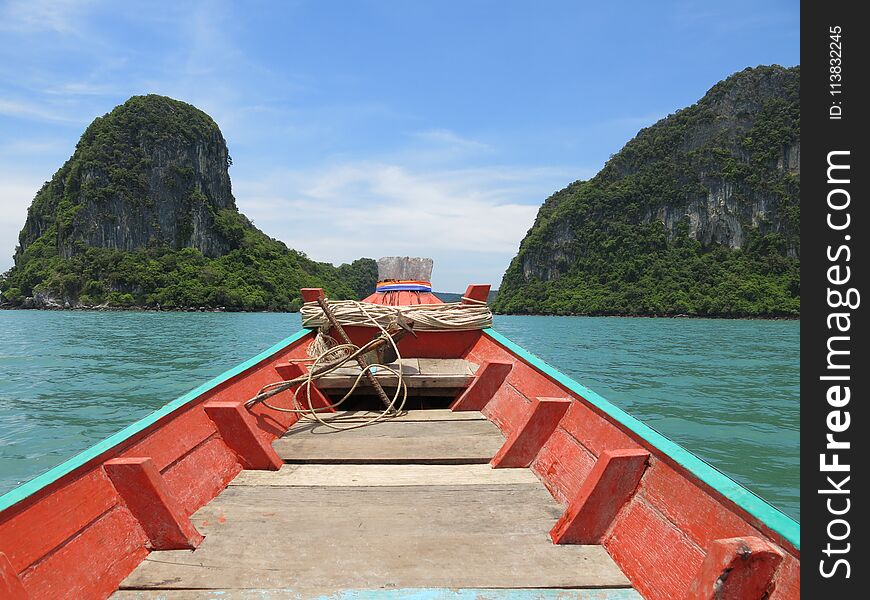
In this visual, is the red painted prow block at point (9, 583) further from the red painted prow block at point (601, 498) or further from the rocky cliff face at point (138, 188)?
the rocky cliff face at point (138, 188)

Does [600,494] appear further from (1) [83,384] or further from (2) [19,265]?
(2) [19,265]

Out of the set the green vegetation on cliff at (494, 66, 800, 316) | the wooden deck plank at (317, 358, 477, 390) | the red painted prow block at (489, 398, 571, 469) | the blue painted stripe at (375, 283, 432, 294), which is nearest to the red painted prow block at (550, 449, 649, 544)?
the red painted prow block at (489, 398, 571, 469)

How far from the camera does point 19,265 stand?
7800 centimetres

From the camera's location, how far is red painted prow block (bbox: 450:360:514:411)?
3141 millimetres

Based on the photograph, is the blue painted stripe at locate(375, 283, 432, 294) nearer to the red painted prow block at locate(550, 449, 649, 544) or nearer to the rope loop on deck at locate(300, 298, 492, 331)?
the rope loop on deck at locate(300, 298, 492, 331)

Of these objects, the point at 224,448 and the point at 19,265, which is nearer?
the point at 224,448

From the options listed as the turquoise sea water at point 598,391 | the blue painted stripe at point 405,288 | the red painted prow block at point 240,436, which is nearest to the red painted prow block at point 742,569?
the red painted prow block at point 240,436

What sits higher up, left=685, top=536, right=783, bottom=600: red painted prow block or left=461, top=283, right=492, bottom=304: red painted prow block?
left=461, top=283, right=492, bottom=304: red painted prow block

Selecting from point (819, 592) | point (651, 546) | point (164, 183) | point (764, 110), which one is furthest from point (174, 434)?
point (764, 110)

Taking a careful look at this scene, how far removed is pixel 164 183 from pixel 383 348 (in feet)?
297

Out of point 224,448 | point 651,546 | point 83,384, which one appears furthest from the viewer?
point 83,384

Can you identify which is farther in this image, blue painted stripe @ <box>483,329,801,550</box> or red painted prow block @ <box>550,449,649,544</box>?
red painted prow block @ <box>550,449,649,544</box>

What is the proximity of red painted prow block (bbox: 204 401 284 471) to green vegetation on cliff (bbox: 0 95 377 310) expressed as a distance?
2793 inches

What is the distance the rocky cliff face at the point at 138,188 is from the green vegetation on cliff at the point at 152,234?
0.15m
